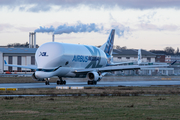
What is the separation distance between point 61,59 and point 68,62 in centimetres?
218

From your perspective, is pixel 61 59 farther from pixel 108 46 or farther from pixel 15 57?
pixel 15 57

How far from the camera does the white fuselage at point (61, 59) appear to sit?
4816cm

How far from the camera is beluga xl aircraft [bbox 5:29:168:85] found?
4828 centimetres

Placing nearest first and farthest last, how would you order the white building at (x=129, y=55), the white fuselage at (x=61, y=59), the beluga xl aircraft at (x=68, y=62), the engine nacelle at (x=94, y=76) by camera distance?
1. the white fuselage at (x=61, y=59)
2. the beluga xl aircraft at (x=68, y=62)
3. the engine nacelle at (x=94, y=76)
4. the white building at (x=129, y=55)

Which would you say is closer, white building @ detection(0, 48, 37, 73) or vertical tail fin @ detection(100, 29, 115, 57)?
vertical tail fin @ detection(100, 29, 115, 57)

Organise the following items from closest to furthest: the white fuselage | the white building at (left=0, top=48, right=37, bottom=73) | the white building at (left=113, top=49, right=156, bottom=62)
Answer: the white fuselage → the white building at (left=0, top=48, right=37, bottom=73) → the white building at (left=113, top=49, right=156, bottom=62)

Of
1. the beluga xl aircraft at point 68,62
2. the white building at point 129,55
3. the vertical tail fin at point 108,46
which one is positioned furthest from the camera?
the white building at point 129,55

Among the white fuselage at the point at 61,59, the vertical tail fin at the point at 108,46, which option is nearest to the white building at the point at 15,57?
the vertical tail fin at the point at 108,46

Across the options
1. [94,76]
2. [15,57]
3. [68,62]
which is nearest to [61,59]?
[68,62]

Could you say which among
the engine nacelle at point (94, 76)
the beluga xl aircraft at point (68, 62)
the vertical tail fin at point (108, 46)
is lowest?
the engine nacelle at point (94, 76)

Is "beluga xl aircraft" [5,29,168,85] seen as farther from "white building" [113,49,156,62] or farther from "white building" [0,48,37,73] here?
"white building" [113,49,156,62]

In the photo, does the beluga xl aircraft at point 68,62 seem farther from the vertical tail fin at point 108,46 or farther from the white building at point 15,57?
the white building at point 15,57

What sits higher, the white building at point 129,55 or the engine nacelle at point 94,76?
the white building at point 129,55

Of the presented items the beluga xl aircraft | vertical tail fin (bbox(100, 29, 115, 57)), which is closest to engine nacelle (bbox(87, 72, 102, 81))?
the beluga xl aircraft
